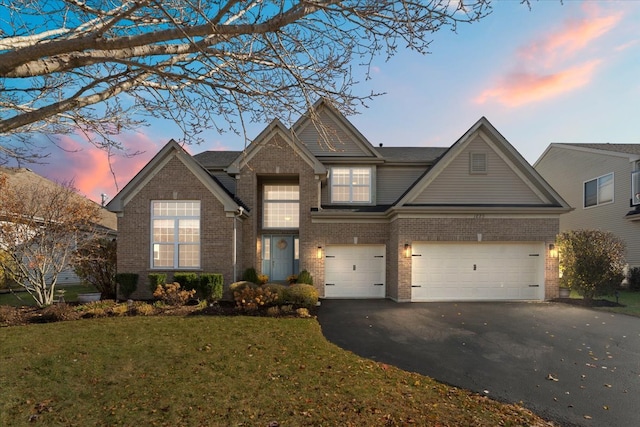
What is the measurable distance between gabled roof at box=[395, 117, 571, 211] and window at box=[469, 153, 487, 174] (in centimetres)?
56

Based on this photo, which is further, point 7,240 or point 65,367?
point 7,240

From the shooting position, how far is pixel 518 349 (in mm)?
7699

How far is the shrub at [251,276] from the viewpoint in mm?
13789

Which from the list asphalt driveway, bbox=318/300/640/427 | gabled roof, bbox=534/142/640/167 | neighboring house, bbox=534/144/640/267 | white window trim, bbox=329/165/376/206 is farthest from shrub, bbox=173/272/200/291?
gabled roof, bbox=534/142/640/167

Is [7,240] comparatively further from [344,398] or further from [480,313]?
[480,313]

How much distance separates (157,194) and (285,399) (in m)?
10.9

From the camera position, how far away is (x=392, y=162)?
1614 cm

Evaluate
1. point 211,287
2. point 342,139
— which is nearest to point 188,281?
point 211,287

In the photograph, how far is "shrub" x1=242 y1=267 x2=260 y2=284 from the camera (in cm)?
1379

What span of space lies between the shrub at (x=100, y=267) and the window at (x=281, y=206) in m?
6.48

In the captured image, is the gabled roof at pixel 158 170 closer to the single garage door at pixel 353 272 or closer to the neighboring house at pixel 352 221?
the neighboring house at pixel 352 221

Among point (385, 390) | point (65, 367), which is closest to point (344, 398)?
point (385, 390)

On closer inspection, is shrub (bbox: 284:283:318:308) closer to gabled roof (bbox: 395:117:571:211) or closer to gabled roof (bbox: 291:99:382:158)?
gabled roof (bbox: 395:117:571:211)

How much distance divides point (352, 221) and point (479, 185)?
227 inches
